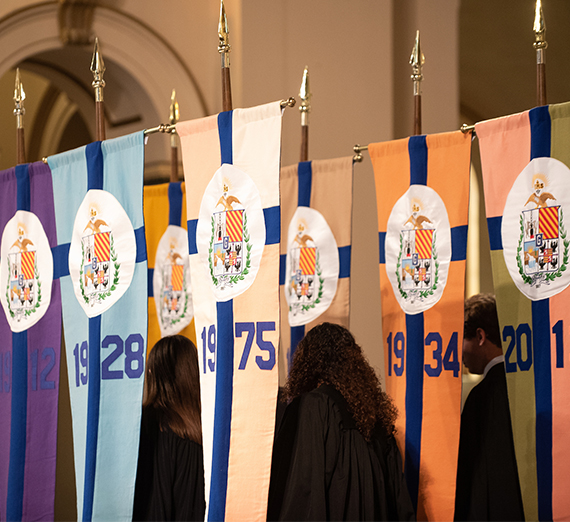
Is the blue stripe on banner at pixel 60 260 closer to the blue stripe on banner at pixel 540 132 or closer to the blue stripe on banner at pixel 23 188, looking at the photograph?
the blue stripe on banner at pixel 23 188

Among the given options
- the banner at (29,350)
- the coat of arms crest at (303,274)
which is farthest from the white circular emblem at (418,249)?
the banner at (29,350)

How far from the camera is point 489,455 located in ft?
11.4

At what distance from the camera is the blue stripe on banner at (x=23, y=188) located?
373 centimetres

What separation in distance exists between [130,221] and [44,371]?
3.09ft

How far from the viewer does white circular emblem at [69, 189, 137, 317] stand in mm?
3188

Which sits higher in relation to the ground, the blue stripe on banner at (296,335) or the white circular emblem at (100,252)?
the white circular emblem at (100,252)

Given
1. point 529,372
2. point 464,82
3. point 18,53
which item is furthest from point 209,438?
point 464,82

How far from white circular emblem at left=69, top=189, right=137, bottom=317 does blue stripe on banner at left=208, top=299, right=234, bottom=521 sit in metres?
Result: 0.57

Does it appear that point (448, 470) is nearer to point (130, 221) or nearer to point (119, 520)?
point (119, 520)

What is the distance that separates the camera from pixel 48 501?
3537 millimetres

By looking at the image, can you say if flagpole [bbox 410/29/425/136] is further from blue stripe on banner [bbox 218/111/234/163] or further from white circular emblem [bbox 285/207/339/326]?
blue stripe on banner [bbox 218/111/234/163]

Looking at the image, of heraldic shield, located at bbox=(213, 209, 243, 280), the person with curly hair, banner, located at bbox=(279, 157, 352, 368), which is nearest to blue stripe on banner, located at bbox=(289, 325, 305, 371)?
banner, located at bbox=(279, 157, 352, 368)

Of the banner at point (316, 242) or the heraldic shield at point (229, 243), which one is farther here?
the banner at point (316, 242)

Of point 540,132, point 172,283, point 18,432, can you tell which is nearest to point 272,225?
point 540,132
